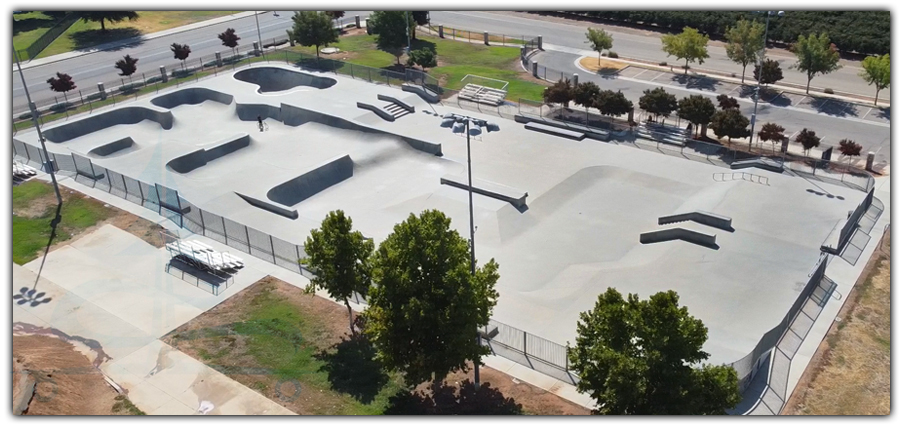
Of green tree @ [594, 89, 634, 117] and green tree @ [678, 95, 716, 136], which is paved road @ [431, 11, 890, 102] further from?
green tree @ [594, 89, 634, 117]

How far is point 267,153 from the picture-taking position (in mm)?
A: 43875

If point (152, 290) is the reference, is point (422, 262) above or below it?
above

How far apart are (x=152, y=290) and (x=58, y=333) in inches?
147

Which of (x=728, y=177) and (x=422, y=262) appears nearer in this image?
(x=422, y=262)

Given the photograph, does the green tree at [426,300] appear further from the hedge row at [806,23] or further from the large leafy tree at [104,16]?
the large leafy tree at [104,16]

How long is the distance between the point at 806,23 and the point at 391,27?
110 ft

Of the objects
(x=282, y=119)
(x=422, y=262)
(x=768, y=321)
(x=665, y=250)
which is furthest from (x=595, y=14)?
(x=422, y=262)

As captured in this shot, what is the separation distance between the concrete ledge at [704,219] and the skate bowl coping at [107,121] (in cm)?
3150

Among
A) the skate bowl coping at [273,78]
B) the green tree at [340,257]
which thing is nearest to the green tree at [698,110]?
the green tree at [340,257]

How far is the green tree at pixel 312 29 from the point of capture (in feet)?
197

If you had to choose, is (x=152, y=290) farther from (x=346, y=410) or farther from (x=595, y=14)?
(x=595, y=14)

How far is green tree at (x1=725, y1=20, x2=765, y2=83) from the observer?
53500mm

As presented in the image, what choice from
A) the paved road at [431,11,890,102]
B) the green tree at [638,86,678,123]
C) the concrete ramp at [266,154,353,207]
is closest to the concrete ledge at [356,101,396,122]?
the concrete ramp at [266,154,353,207]

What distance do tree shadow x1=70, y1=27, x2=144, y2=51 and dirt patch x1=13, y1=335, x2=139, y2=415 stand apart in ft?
151
